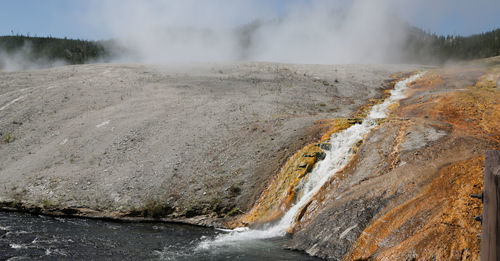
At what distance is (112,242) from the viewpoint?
43.4ft

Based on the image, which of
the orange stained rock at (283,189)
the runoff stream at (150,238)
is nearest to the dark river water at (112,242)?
the runoff stream at (150,238)

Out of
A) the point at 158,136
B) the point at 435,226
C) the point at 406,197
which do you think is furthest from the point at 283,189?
the point at 158,136

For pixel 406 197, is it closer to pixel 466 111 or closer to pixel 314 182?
pixel 314 182

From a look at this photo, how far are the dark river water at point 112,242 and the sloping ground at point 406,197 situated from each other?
4.75 ft

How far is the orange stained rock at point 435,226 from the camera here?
927 cm

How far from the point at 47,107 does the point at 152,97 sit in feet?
25.4

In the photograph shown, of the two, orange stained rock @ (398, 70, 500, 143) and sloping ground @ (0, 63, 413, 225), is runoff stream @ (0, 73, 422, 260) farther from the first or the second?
orange stained rock @ (398, 70, 500, 143)

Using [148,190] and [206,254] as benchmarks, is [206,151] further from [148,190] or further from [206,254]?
[206,254]

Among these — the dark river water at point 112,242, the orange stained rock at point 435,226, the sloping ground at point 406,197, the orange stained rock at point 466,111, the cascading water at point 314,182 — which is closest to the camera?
the orange stained rock at point 435,226

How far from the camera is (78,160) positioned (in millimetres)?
20844

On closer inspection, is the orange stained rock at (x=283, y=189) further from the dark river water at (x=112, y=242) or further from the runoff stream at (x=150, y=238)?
the dark river water at (x=112, y=242)

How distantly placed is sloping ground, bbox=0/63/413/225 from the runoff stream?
1300mm

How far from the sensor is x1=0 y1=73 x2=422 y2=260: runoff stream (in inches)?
463

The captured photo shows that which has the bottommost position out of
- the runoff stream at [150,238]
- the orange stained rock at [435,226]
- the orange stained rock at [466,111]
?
the runoff stream at [150,238]
